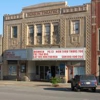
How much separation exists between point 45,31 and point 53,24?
1.74 meters

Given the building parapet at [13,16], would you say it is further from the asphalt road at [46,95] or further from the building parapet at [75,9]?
the asphalt road at [46,95]

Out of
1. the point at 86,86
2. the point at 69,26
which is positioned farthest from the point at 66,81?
the point at 86,86

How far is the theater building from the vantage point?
40.3 meters

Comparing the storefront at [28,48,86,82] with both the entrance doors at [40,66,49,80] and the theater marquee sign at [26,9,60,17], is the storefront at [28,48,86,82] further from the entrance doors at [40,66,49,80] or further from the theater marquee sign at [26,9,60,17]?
the theater marquee sign at [26,9,60,17]

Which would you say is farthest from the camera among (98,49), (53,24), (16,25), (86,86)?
(16,25)

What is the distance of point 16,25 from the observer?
46.9 meters

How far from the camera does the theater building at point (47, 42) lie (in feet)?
132

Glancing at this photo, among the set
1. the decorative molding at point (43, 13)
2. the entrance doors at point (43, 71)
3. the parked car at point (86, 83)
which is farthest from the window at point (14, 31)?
the parked car at point (86, 83)

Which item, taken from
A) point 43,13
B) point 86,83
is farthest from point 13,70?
point 86,83

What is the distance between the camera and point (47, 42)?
143ft

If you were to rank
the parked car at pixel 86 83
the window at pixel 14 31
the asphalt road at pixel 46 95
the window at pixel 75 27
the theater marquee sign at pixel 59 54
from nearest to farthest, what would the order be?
the asphalt road at pixel 46 95, the parked car at pixel 86 83, the theater marquee sign at pixel 59 54, the window at pixel 75 27, the window at pixel 14 31

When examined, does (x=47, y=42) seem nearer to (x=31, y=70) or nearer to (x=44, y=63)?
(x=44, y=63)

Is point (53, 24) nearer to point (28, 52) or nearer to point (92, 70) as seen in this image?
point (28, 52)

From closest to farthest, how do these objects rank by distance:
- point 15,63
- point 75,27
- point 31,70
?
point 75,27 → point 31,70 → point 15,63
